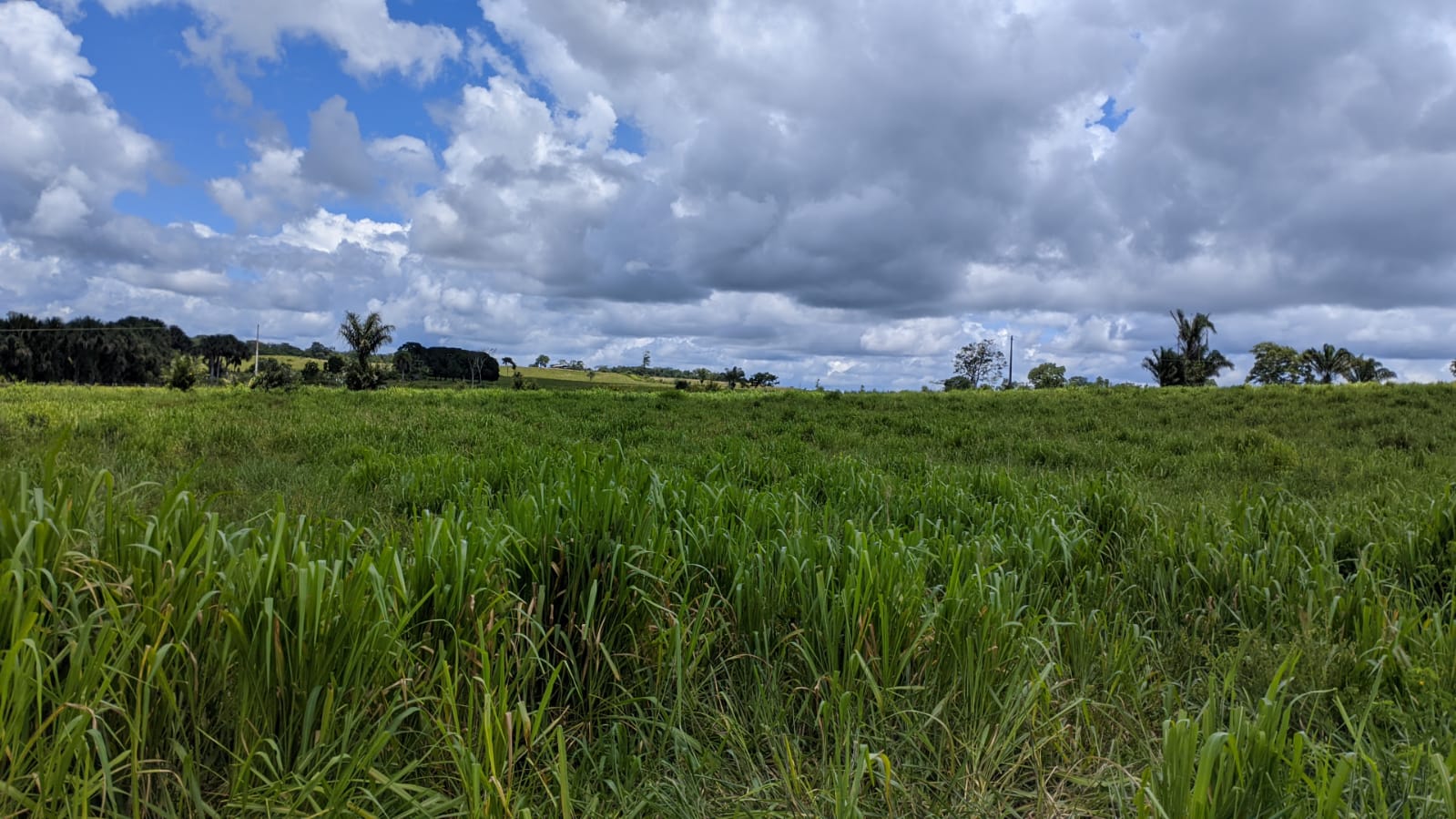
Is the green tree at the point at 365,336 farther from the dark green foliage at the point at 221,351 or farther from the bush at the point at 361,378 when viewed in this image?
the dark green foliage at the point at 221,351

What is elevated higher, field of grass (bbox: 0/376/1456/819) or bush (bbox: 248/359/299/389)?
bush (bbox: 248/359/299/389)

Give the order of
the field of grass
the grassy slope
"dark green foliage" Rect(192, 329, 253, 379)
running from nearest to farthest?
the field of grass → the grassy slope → "dark green foliage" Rect(192, 329, 253, 379)

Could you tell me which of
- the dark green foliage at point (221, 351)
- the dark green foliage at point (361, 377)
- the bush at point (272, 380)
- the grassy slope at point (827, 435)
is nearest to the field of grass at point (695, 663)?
the grassy slope at point (827, 435)

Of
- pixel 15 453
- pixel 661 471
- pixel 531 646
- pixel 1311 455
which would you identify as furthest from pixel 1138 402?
pixel 15 453

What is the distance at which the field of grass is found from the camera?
1.97m

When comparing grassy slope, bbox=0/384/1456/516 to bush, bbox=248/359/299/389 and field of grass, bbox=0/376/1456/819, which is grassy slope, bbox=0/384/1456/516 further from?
bush, bbox=248/359/299/389

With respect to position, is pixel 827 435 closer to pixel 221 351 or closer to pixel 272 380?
pixel 272 380

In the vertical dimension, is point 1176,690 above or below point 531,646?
below

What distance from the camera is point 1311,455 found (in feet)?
33.2

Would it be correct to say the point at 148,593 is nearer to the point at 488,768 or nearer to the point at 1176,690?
the point at 488,768

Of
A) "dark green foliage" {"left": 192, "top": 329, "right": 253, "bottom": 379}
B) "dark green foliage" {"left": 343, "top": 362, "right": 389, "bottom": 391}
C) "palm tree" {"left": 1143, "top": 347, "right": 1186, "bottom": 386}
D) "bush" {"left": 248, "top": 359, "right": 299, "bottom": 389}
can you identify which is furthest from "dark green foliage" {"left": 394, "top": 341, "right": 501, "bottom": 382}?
"palm tree" {"left": 1143, "top": 347, "right": 1186, "bottom": 386}

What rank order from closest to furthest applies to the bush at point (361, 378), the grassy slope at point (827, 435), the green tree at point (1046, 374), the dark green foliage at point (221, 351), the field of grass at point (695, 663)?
the field of grass at point (695, 663)
the grassy slope at point (827, 435)
the bush at point (361, 378)
the green tree at point (1046, 374)
the dark green foliage at point (221, 351)

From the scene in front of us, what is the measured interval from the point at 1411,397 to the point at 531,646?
2505cm

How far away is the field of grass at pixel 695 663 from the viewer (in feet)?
6.45
